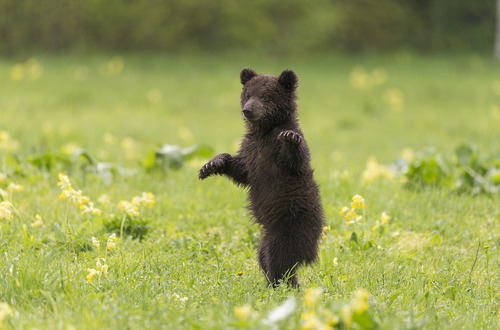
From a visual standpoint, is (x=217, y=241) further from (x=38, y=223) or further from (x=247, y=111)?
(x=247, y=111)

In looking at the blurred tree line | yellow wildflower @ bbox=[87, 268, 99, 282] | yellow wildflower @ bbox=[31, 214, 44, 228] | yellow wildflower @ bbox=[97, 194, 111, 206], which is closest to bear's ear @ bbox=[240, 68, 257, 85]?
yellow wildflower @ bbox=[87, 268, 99, 282]

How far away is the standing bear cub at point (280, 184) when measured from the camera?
3633 millimetres

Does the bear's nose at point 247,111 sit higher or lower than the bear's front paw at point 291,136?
higher

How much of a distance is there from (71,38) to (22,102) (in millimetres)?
10758

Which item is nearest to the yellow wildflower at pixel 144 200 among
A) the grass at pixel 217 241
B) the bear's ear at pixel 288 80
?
the grass at pixel 217 241

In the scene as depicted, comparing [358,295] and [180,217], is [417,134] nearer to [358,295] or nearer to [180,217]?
[180,217]

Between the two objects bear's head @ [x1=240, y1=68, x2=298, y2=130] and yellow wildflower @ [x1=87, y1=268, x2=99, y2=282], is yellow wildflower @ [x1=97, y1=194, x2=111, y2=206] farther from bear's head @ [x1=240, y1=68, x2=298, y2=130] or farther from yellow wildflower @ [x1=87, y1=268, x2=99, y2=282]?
bear's head @ [x1=240, y1=68, x2=298, y2=130]

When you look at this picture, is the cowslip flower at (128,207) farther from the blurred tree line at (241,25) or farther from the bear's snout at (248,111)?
the blurred tree line at (241,25)

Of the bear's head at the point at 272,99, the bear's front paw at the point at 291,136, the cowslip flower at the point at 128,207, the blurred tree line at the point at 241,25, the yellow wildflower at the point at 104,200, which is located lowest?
the yellow wildflower at the point at 104,200

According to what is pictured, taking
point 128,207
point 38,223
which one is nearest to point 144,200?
point 128,207

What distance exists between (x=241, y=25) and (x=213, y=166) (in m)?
20.3

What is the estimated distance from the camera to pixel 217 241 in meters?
4.75

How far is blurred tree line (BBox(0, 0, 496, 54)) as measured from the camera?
21672 mm

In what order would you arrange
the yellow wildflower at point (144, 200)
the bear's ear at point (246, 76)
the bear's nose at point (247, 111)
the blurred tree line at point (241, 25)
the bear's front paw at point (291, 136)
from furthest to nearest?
1. the blurred tree line at point (241, 25)
2. the yellow wildflower at point (144, 200)
3. the bear's ear at point (246, 76)
4. the bear's nose at point (247, 111)
5. the bear's front paw at point (291, 136)
